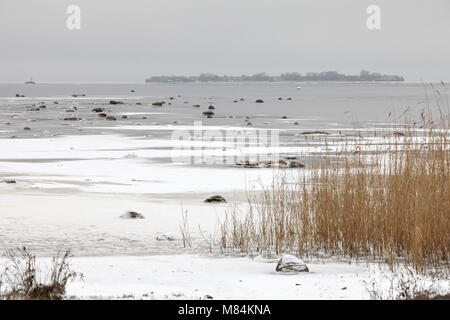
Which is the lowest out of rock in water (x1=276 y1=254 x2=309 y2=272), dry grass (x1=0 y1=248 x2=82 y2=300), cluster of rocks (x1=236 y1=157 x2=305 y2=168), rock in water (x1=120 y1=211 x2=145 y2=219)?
cluster of rocks (x1=236 y1=157 x2=305 y2=168)

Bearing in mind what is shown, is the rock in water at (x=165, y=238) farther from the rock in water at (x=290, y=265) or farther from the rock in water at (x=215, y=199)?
the rock in water at (x=215, y=199)

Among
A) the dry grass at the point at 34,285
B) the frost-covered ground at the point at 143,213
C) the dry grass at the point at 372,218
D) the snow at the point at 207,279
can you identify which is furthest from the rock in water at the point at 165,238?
the dry grass at the point at 34,285

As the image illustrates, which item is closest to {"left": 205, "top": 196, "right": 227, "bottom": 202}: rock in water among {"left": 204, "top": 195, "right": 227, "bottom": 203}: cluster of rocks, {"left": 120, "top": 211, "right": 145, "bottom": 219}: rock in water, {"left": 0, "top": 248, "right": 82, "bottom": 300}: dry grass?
{"left": 204, "top": 195, "right": 227, "bottom": 203}: cluster of rocks

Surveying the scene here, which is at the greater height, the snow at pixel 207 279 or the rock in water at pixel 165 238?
the snow at pixel 207 279

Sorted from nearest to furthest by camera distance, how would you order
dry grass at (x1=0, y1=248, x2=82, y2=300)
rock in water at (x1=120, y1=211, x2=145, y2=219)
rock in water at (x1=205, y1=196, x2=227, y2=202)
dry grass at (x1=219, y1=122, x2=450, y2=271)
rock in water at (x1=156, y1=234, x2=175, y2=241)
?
dry grass at (x1=0, y1=248, x2=82, y2=300)
dry grass at (x1=219, y1=122, x2=450, y2=271)
rock in water at (x1=156, y1=234, x2=175, y2=241)
rock in water at (x1=120, y1=211, x2=145, y2=219)
rock in water at (x1=205, y1=196, x2=227, y2=202)

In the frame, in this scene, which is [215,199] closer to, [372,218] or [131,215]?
Answer: [131,215]

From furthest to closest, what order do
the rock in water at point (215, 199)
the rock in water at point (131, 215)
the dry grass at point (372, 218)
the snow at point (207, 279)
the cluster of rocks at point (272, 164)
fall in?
the cluster of rocks at point (272, 164) < the rock in water at point (215, 199) < the rock in water at point (131, 215) < the dry grass at point (372, 218) < the snow at point (207, 279)

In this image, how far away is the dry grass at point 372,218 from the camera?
871 centimetres

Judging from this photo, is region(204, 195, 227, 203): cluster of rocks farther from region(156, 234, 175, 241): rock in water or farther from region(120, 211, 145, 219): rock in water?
region(156, 234, 175, 241): rock in water

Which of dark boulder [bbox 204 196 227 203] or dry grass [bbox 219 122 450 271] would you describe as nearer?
dry grass [bbox 219 122 450 271]

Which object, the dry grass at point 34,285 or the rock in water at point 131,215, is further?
the rock in water at point 131,215

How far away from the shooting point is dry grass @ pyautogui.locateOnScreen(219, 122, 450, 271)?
871 cm

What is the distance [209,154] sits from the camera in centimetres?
2228

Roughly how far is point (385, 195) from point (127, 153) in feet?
45.9
